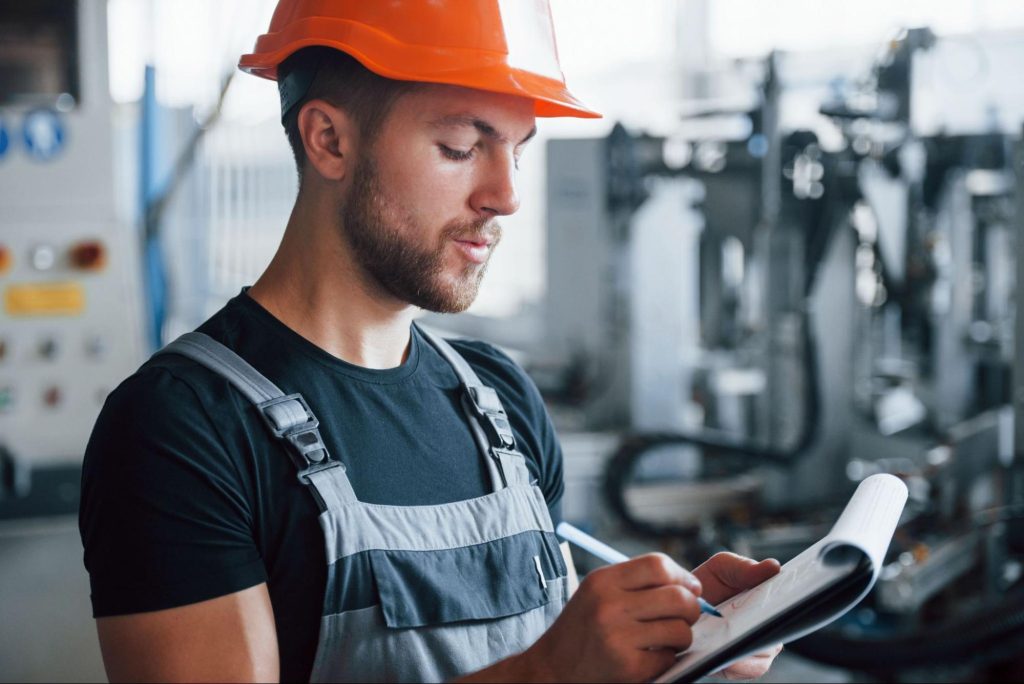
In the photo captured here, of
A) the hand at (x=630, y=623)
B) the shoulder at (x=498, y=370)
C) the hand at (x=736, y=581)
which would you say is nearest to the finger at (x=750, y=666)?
the hand at (x=736, y=581)

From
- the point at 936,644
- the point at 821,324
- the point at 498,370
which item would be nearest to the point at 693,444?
the point at 821,324

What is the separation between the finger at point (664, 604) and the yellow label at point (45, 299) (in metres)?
1.60

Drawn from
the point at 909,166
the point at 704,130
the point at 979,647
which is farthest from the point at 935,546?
the point at 704,130

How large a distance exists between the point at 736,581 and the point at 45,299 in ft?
5.14

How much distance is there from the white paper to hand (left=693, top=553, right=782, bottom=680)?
81 mm

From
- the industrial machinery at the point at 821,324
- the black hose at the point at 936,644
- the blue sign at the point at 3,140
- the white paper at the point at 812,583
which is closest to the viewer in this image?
the white paper at the point at 812,583

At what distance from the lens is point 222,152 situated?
3068 mm

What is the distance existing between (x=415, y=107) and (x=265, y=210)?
2.18m

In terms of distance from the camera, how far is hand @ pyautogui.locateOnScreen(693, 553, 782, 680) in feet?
3.32

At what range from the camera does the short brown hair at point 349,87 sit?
1.03 metres

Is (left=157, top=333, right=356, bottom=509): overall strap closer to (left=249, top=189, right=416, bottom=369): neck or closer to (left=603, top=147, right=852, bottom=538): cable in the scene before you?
(left=249, top=189, right=416, bottom=369): neck

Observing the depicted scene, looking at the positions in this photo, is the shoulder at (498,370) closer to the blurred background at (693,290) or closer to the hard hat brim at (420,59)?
the hard hat brim at (420,59)

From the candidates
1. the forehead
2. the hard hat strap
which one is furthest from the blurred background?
the forehead

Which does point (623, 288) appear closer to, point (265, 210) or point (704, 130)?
point (704, 130)
